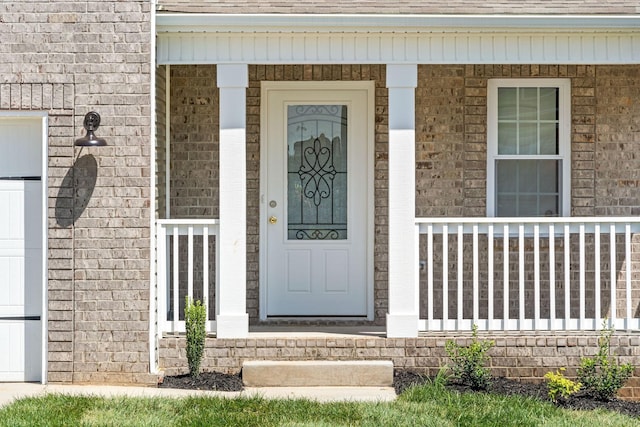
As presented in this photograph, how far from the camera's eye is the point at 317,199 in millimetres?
9969

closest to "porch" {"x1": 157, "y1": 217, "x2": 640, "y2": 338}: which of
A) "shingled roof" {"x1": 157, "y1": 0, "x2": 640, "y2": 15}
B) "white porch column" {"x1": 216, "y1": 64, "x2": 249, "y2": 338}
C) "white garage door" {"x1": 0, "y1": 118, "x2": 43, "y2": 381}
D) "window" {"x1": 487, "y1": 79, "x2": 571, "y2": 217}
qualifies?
"white porch column" {"x1": 216, "y1": 64, "x2": 249, "y2": 338}

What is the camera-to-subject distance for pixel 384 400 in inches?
302

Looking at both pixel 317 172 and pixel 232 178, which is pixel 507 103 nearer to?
pixel 317 172

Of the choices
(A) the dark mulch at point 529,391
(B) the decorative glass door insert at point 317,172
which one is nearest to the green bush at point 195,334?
(A) the dark mulch at point 529,391

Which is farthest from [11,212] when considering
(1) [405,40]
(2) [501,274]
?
(2) [501,274]

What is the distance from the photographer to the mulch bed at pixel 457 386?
7.73 m

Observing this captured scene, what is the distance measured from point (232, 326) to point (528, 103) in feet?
12.8

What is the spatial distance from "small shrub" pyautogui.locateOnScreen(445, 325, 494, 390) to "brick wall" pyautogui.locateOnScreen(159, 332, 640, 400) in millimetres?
137

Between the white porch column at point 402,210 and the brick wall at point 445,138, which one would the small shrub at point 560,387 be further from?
the brick wall at point 445,138

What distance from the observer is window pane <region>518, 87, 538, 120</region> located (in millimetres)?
9844

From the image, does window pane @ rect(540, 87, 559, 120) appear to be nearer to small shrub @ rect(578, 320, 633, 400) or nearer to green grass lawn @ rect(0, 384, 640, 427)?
small shrub @ rect(578, 320, 633, 400)

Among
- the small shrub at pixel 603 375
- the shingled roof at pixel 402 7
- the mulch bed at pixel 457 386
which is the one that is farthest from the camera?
the shingled roof at pixel 402 7

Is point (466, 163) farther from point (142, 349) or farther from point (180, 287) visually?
point (142, 349)

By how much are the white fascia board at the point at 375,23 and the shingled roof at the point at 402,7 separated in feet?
0.50
